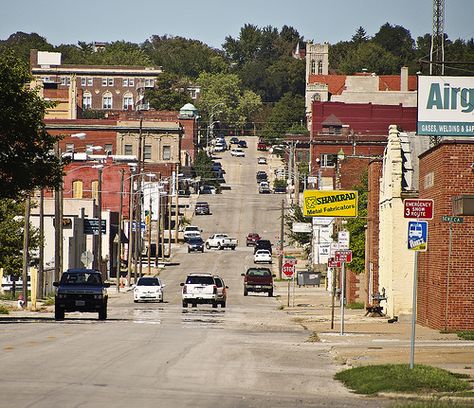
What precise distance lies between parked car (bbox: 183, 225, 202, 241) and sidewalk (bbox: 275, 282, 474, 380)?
6618cm

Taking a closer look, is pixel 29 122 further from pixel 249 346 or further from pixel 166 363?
pixel 166 363

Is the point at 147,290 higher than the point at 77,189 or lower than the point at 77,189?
lower

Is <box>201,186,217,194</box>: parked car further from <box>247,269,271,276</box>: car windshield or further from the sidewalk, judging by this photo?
the sidewalk

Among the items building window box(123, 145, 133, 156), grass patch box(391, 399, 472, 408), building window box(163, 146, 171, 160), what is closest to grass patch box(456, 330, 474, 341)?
grass patch box(391, 399, 472, 408)

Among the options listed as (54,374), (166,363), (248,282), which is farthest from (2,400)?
(248,282)

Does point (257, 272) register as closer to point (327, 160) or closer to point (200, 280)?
point (200, 280)

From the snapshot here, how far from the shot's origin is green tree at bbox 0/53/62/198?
136ft

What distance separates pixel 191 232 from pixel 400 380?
331 feet

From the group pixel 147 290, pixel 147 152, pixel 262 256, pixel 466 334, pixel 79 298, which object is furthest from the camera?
pixel 147 152

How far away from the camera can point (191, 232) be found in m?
123

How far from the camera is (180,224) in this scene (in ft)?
443

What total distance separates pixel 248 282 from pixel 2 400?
5932 centimetres

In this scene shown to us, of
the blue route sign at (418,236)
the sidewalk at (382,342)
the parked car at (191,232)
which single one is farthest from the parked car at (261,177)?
the blue route sign at (418,236)

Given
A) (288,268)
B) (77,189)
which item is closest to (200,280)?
(288,268)
